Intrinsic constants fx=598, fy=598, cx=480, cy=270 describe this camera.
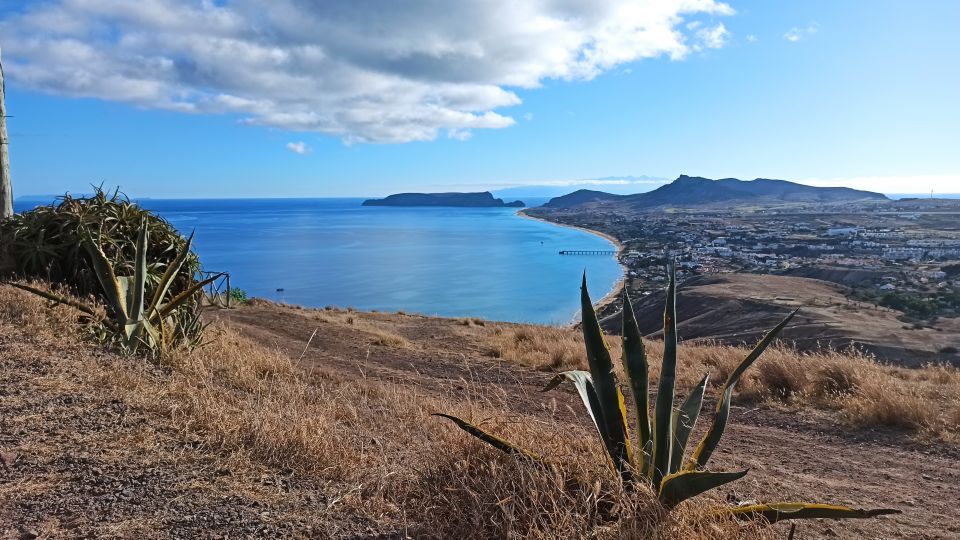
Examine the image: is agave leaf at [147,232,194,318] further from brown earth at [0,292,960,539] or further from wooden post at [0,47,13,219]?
wooden post at [0,47,13,219]

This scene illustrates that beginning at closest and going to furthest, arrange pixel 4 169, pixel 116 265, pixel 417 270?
pixel 116 265, pixel 4 169, pixel 417 270

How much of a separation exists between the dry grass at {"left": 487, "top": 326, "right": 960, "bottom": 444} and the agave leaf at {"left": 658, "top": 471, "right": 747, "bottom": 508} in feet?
10.4

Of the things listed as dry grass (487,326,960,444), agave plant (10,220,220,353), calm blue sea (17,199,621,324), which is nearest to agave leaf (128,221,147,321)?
agave plant (10,220,220,353)

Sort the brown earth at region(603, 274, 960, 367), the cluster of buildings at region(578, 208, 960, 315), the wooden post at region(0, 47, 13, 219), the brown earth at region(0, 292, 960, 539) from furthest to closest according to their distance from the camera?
the cluster of buildings at region(578, 208, 960, 315) → the brown earth at region(603, 274, 960, 367) → the wooden post at region(0, 47, 13, 219) → the brown earth at region(0, 292, 960, 539)

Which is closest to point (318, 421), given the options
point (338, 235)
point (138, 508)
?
point (138, 508)

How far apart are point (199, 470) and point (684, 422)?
245 cm

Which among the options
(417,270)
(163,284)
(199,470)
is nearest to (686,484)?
(199,470)

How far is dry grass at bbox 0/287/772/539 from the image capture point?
7.87 feet

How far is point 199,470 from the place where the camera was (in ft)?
10.1

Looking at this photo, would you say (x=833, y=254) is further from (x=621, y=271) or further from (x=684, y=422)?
(x=684, y=422)

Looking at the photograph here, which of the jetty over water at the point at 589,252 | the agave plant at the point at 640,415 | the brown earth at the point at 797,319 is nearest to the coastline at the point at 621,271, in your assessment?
the jetty over water at the point at 589,252

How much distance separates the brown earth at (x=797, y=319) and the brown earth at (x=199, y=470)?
31.5ft

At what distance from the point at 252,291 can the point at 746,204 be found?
6371 inches

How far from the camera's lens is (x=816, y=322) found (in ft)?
84.3
